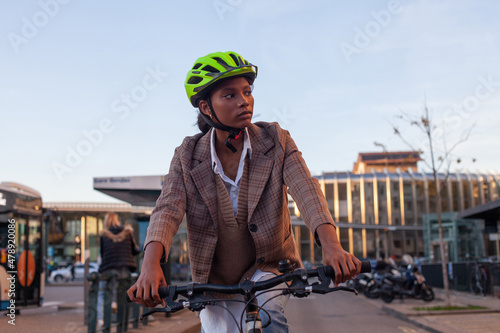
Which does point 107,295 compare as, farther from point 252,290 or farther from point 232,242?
point 252,290

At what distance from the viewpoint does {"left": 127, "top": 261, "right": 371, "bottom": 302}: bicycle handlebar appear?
2.29 m

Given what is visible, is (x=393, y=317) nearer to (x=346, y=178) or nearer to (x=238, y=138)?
(x=238, y=138)

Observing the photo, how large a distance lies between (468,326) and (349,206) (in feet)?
226

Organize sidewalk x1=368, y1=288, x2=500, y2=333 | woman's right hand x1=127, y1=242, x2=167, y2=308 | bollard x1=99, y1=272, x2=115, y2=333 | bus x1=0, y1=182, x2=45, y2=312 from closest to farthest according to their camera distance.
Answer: woman's right hand x1=127, y1=242, x2=167, y2=308 → bollard x1=99, y1=272, x2=115, y2=333 → sidewalk x1=368, y1=288, x2=500, y2=333 → bus x1=0, y1=182, x2=45, y2=312

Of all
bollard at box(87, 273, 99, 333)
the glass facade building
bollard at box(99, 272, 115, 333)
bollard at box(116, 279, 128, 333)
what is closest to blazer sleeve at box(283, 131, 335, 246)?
bollard at box(87, 273, 99, 333)

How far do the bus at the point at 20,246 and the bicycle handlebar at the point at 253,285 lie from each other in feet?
35.5

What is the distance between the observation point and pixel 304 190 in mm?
2832

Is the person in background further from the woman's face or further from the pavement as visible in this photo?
the woman's face

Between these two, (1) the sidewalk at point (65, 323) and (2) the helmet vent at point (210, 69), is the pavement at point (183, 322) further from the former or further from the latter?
(2) the helmet vent at point (210, 69)

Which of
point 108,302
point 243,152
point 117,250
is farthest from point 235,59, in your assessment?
point 117,250

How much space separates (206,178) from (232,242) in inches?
13.5

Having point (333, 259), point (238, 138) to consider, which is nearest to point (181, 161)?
point (238, 138)

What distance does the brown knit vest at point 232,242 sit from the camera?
2.89 m

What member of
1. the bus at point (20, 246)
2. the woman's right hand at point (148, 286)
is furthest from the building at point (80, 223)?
the woman's right hand at point (148, 286)
